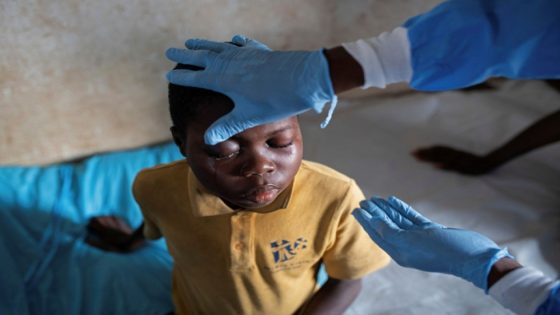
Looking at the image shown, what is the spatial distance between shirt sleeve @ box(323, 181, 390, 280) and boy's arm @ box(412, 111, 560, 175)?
25.5 inches

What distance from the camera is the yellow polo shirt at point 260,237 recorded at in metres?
0.81

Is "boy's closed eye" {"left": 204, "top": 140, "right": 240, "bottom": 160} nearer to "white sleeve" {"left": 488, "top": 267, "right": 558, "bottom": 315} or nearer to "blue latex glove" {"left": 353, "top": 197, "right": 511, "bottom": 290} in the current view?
"blue latex glove" {"left": 353, "top": 197, "right": 511, "bottom": 290}

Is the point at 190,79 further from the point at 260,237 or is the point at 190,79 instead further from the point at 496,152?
the point at 496,152

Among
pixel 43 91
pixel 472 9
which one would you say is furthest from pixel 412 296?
pixel 43 91

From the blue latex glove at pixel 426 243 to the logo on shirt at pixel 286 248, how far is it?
114mm

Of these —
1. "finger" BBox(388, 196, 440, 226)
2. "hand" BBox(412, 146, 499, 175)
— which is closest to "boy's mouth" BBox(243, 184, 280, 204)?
"finger" BBox(388, 196, 440, 226)

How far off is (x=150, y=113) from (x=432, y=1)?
0.90 metres

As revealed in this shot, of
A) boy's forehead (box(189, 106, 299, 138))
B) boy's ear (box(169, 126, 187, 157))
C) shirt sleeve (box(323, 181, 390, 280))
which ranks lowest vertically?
shirt sleeve (box(323, 181, 390, 280))

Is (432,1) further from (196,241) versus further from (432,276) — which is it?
(196,241)

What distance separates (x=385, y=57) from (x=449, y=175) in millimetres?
917

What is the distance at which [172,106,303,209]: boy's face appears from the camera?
0.69m

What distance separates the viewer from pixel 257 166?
687 millimetres

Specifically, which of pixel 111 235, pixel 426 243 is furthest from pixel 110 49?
pixel 426 243

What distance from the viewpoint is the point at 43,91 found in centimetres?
131
